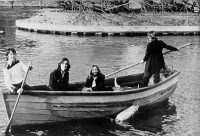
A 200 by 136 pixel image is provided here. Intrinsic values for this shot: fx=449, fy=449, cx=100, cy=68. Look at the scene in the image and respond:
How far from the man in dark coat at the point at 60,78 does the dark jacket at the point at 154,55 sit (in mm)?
3052

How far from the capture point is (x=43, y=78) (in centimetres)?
2023

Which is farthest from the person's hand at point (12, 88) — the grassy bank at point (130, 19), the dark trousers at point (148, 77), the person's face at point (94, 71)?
the grassy bank at point (130, 19)

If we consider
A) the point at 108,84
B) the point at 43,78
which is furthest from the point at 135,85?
the point at 43,78

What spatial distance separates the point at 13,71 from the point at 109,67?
38.0 ft

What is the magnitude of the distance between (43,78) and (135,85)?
5337 mm

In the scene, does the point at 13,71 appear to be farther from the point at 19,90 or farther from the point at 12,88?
the point at 19,90

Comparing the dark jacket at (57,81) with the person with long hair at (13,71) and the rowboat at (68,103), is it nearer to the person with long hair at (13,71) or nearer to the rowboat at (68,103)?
the rowboat at (68,103)

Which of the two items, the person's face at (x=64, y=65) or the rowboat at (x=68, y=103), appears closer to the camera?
the rowboat at (x=68, y=103)

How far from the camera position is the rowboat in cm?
1241

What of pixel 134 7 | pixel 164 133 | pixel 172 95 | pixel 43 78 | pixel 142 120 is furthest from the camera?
pixel 134 7

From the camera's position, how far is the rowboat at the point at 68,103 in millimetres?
12414

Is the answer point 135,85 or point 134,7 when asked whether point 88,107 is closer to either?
point 135,85

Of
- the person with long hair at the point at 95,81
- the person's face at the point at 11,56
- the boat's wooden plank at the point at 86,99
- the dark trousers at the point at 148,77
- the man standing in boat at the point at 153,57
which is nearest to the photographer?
the person's face at the point at 11,56

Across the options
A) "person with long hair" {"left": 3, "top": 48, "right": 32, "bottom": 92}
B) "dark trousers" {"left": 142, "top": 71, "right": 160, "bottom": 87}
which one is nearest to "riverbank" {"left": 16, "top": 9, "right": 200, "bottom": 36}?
"dark trousers" {"left": 142, "top": 71, "right": 160, "bottom": 87}
